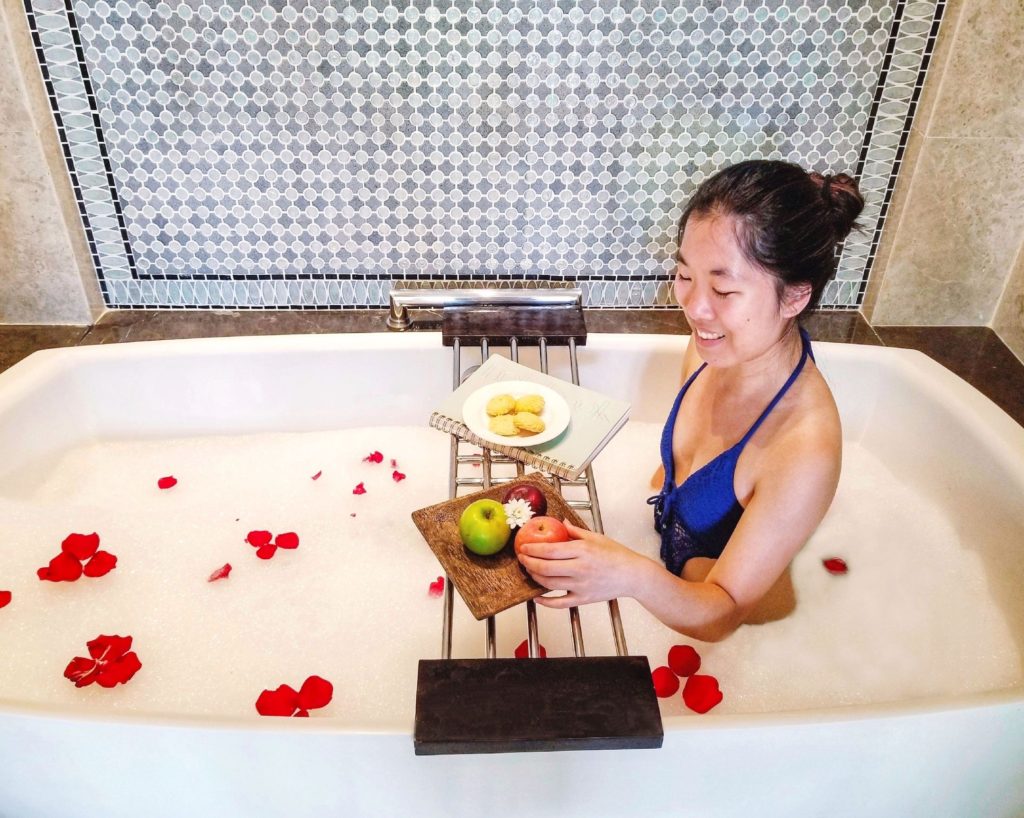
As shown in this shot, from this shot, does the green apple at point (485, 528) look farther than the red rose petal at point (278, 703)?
No

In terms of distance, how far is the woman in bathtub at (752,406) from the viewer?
1.18m

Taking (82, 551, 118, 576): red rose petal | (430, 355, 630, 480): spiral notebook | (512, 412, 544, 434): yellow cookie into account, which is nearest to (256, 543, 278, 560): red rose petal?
(82, 551, 118, 576): red rose petal

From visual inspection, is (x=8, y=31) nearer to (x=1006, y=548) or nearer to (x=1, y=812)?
(x=1, y=812)

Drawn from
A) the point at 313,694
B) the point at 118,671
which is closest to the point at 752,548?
the point at 313,694

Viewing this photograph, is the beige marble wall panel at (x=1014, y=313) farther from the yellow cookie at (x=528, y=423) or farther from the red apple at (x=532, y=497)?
the red apple at (x=532, y=497)

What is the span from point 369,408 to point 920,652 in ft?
4.48

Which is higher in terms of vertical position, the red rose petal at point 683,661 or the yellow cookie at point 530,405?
the yellow cookie at point 530,405

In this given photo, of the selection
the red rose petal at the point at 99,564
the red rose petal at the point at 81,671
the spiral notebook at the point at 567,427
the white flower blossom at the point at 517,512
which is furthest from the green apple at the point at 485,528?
the red rose petal at the point at 99,564

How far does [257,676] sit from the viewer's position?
4.97ft

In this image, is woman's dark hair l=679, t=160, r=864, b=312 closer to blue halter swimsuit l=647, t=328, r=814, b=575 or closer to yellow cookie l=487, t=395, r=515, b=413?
blue halter swimsuit l=647, t=328, r=814, b=575

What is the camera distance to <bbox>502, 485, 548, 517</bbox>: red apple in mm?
1312

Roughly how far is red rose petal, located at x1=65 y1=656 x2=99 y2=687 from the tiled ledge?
Result: 2.94ft

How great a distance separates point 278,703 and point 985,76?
1992 mm

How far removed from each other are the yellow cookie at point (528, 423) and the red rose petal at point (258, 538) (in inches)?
25.1
